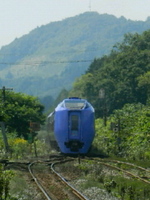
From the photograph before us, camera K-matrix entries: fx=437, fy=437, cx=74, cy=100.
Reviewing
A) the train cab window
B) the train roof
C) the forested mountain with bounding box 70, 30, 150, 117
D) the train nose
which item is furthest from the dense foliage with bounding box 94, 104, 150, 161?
the forested mountain with bounding box 70, 30, 150, 117

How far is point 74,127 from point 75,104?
1.71 m

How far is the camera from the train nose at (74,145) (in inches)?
1147

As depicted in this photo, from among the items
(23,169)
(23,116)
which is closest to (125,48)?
(23,116)

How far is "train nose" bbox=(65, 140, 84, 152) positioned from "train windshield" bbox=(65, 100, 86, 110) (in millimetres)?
2265

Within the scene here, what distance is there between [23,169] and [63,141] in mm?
6649

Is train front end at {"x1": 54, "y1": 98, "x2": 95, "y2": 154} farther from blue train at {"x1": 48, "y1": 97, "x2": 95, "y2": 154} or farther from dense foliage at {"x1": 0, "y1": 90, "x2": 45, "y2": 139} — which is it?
dense foliage at {"x1": 0, "y1": 90, "x2": 45, "y2": 139}

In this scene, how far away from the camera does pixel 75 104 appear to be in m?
29.8

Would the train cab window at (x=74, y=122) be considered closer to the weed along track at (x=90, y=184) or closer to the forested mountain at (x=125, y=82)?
the weed along track at (x=90, y=184)

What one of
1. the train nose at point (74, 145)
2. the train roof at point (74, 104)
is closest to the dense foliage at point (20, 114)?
the train roof at point (74, 104)

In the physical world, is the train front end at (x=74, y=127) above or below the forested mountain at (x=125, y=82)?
below

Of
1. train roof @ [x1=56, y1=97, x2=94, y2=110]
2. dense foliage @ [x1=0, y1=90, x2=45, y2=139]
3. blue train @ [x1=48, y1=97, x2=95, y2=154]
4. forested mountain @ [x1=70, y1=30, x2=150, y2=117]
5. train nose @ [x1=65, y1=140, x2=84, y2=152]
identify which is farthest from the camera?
forested mountain @ [x1=70, y1=30, x2=150, y2=117]

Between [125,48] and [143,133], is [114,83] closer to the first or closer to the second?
[125,48]

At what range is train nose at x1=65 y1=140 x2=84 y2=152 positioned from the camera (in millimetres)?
29125

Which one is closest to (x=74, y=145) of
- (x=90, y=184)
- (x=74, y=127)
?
(x=74, y=127)
